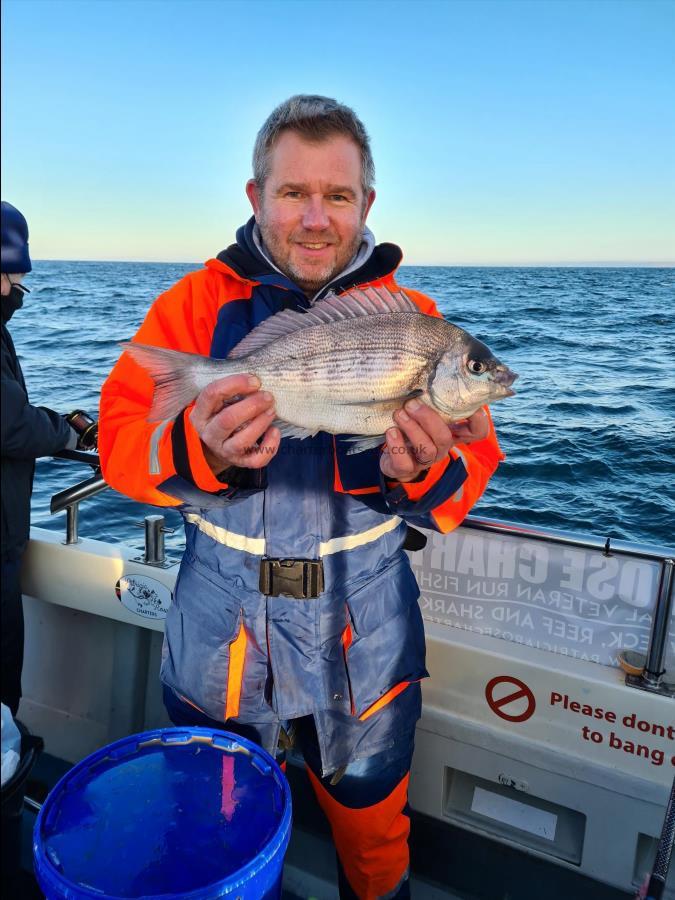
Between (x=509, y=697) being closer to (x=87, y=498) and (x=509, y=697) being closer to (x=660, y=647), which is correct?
(x=660, y=647)

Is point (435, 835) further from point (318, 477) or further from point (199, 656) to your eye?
point (318, 477)

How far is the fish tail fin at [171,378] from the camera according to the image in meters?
2.05

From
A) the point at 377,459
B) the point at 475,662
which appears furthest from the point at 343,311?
the point at 475,662

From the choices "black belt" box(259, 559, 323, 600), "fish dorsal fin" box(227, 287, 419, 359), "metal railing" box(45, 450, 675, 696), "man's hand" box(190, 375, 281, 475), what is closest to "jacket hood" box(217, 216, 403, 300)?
"fish dorsal fin" box(227, 287, 419, 359)

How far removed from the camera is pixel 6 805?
205cm

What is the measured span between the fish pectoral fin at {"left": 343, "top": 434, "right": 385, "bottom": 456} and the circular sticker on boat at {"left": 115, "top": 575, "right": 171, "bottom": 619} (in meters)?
1.72

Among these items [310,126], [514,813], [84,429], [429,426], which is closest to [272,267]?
[310,126]

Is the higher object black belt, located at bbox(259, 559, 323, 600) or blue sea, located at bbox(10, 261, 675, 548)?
black belt, located at bbox(259, 559, 323, 600)

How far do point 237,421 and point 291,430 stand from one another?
27 cm

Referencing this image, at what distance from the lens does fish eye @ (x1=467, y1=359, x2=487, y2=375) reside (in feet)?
7.02

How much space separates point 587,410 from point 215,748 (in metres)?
11.7

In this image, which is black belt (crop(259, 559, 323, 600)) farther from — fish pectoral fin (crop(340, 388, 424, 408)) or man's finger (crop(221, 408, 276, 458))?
fish pectoral fin (crop(340, 388, 424, 408))

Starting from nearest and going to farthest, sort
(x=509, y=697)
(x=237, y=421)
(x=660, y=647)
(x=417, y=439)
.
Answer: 1. (x=237, y=421)
2. (x=417, y=439)
3. (x=660, y=647)
4. (x=509, y=697)

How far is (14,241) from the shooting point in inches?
130
